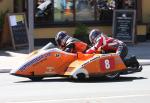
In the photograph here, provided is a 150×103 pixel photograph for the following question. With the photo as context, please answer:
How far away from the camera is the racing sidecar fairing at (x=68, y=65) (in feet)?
46.0

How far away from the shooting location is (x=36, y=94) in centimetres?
1198

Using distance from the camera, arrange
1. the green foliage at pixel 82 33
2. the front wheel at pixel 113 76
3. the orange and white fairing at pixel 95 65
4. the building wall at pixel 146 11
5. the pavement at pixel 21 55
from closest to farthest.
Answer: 1. the orange and white fairing at pixel 95 65
2. the front wheel at pixel 113 76
3. the pavement at pixel 21 55
4. the green foliage at pixel 82 33
5. the building wall at pixel 146 11

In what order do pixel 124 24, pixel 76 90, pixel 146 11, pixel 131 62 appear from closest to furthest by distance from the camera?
pixel 76 90 → pixel 131 62 → pixel 124 24 → pixel 146 11

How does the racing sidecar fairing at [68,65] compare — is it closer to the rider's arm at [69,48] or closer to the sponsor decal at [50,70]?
the sponsor decal at [50,70]

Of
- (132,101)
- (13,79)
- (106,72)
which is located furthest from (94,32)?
(132,101)

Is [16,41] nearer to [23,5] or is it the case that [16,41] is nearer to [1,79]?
[23,5]

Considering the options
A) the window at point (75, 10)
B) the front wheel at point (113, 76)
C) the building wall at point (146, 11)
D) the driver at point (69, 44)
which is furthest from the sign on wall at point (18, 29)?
the front wheel at point (113, 76)

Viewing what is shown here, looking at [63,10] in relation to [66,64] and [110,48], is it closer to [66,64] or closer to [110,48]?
[110,48]

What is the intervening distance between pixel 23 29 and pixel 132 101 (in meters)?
10.5

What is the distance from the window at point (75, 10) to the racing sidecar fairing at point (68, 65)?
7.19 meters

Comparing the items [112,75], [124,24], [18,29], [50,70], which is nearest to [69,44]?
[50,70]

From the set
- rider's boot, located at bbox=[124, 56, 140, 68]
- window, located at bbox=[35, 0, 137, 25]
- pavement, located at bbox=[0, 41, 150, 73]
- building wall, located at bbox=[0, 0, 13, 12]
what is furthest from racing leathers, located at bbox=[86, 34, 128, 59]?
building wall, located at bbox=[0, 0, 13, 12]

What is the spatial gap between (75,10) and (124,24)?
184 cm

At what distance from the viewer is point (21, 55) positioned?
1931 cm
